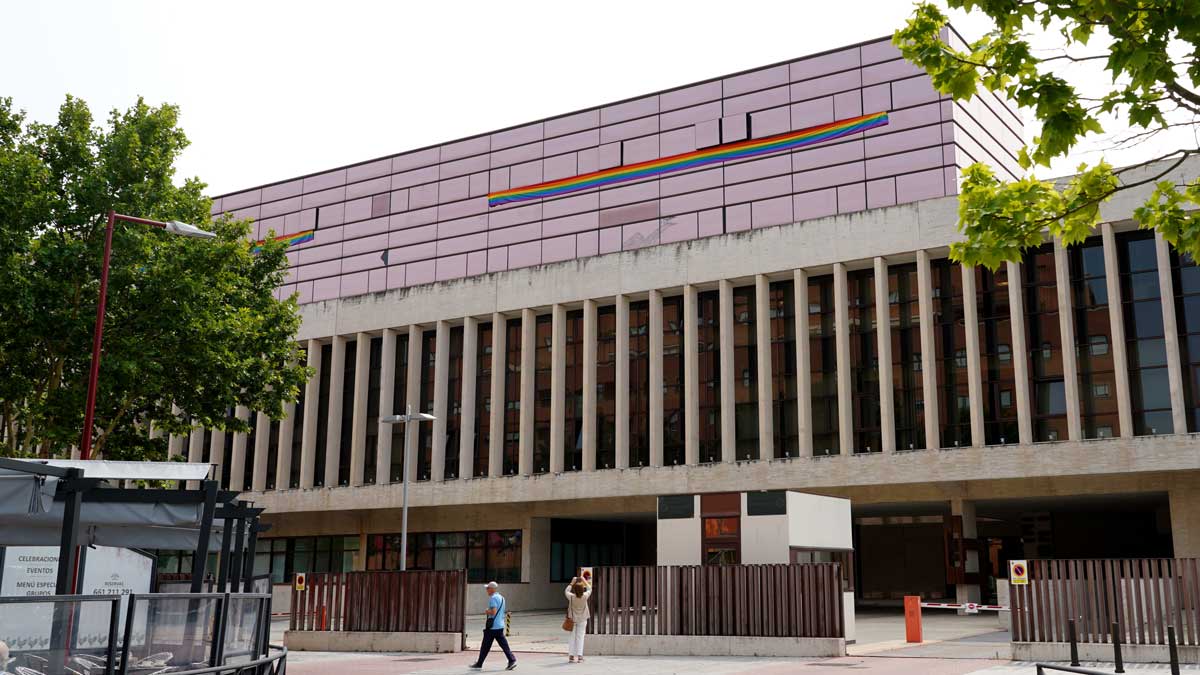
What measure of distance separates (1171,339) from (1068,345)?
2.99 m

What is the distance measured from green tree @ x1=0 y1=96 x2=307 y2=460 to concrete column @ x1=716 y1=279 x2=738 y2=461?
1797 centimetres

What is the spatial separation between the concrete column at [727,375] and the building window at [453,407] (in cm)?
1233

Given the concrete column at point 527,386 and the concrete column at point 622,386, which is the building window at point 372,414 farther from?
the concrete column at point 622,386

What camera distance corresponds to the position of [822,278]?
133 ft

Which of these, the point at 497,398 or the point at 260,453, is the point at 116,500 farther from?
the point at 260,453

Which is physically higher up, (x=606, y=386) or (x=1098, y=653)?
(x=606, y=386)

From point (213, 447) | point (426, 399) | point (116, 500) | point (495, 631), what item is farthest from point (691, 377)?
point (116, 500)

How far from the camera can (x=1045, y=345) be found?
120ft

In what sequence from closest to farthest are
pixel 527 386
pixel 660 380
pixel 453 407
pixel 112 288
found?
pixel 112 288 < pixel 660 380 < pixel 527 386 < pixel 453 407

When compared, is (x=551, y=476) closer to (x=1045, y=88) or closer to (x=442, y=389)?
(x=442, y=389)

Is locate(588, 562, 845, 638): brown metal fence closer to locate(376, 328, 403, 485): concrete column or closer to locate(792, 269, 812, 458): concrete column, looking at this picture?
locate(792, 269, 812, 458): concrete column

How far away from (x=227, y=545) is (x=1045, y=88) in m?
9.80

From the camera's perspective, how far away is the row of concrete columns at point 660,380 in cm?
3553

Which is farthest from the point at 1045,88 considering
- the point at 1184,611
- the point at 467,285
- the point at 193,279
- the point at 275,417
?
the point at 467,285
